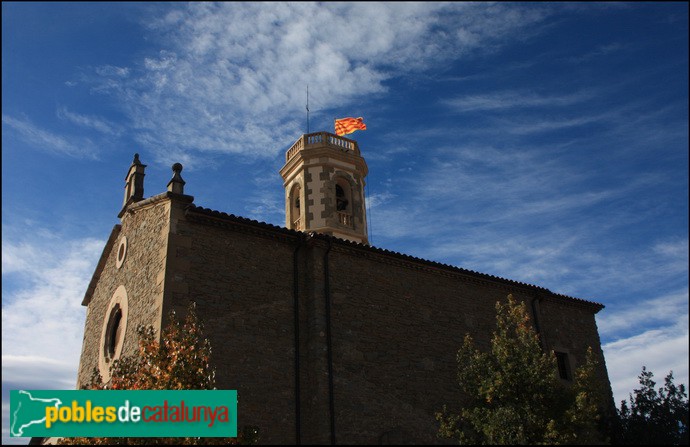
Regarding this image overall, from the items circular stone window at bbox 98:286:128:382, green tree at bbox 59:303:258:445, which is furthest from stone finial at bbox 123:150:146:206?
green tree at bbox 59:303:258:445

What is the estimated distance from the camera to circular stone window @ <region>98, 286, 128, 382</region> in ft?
53.3

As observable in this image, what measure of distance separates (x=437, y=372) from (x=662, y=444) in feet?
20.5

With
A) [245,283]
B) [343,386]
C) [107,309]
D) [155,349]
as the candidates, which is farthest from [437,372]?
[107,309]

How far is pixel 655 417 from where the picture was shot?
55.3ft

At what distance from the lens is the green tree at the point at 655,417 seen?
16.2m

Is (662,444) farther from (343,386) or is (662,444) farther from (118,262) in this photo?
(118,262)

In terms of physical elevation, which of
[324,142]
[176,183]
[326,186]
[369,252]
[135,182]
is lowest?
[369,252]

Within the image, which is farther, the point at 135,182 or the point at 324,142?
the point at 324,142

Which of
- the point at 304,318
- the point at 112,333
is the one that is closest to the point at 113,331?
the point at 112,333

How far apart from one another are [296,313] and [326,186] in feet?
35.9

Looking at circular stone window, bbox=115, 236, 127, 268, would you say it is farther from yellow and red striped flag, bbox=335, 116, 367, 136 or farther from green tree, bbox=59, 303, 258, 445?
yellow and red striped flag, bbox=335, 116, 367, 136

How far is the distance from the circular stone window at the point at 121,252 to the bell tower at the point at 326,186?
845cm

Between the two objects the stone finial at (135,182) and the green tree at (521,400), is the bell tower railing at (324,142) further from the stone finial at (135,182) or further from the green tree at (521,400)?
Result: the green tree at (521,400)

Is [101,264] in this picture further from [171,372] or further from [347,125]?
[347,125]
